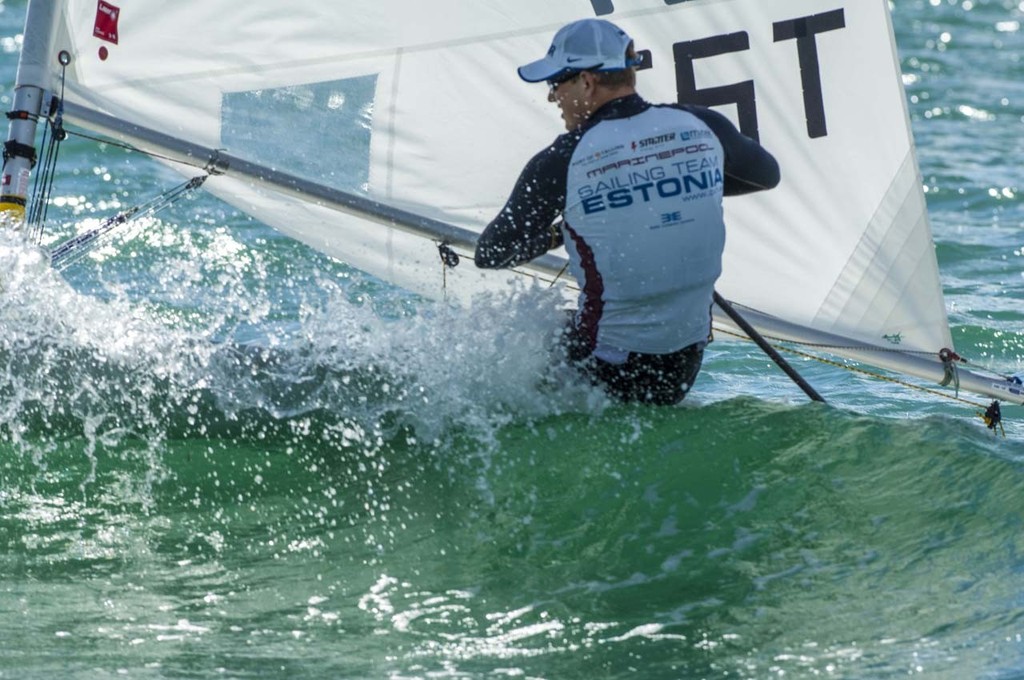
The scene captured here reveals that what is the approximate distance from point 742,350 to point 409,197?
168 centimetres

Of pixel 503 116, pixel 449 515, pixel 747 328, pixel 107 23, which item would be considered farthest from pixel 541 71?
pixel 107 23

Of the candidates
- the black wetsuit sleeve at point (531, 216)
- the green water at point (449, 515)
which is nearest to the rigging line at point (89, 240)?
the green water at point (449, 515)

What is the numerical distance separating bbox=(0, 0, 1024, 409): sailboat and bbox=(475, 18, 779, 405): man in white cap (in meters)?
0.43

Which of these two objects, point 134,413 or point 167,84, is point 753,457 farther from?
point 167,84

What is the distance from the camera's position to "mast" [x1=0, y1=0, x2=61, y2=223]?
12.5 feet

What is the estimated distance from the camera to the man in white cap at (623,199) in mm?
A: 3326

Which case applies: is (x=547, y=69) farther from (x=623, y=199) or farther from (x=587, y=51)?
(x=623, y=199)

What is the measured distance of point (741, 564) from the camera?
3.27 m

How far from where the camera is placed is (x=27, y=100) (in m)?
3.81

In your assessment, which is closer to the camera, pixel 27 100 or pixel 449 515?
pixel 449 515

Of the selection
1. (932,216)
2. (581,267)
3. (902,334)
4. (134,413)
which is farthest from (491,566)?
(932,216)

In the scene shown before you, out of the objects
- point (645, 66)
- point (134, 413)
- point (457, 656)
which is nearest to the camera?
point (457, 656)

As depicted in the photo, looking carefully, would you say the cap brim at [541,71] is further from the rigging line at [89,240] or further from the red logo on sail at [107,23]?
the red logo on sail at [107,23]

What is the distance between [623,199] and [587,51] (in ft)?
1.11
